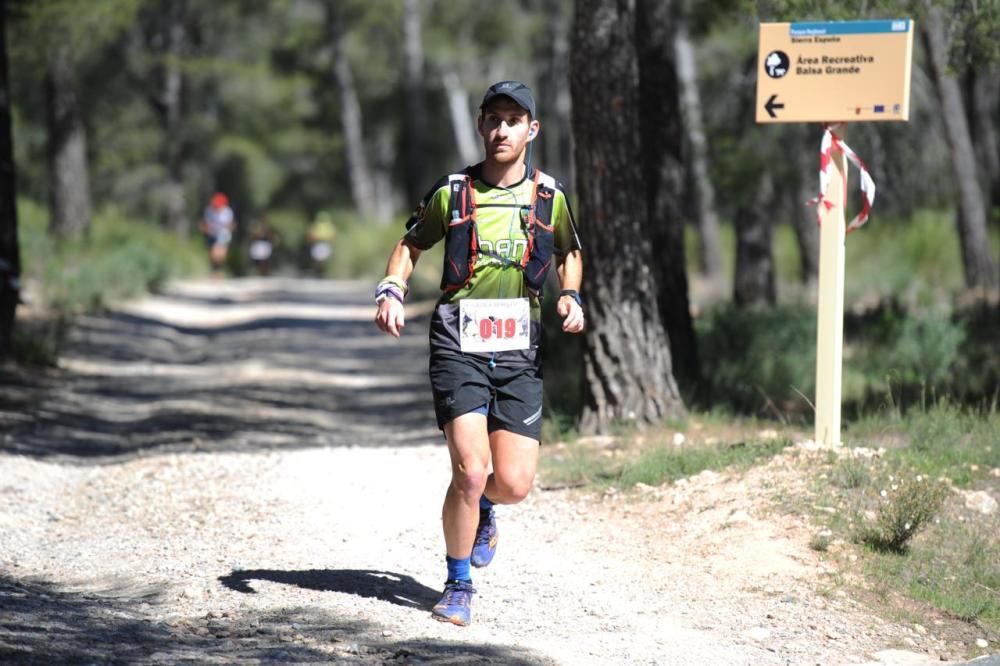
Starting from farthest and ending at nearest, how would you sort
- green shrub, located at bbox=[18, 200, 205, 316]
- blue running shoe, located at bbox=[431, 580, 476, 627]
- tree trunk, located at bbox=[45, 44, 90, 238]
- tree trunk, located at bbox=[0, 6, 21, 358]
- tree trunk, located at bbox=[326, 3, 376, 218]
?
1. tree trunk, located at bbox=[326, 3, 376, 218]
2. tree trunk, located at bbox=[45, 44, 90, 238]
3. green shrub, located at bbox=[18, 200, 205, 316]
4. tree trunk, located at bbox=[0, 6, 21, 358]
5. blue running shoe, located at bbox=[431, 580, 476, 627]

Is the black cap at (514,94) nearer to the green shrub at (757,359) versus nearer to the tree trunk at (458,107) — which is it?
the green shrub at (757,359)

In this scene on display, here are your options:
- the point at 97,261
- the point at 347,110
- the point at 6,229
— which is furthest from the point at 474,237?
the point at 347,110

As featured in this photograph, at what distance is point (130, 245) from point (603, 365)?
17253mm

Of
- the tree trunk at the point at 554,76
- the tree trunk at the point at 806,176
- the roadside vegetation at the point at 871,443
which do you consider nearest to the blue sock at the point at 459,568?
the roadside vegetation at the point at 871,443

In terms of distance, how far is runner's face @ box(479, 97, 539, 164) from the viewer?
599cm

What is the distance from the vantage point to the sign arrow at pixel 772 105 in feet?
28.6

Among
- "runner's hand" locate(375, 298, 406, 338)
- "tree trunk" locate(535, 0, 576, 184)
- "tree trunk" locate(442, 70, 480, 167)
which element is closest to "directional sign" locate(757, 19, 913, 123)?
"runner's hand" locate(375, 298, 406, 338)

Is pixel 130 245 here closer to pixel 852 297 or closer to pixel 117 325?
pixel 117 325

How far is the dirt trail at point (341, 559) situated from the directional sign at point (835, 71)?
2075 millimetres

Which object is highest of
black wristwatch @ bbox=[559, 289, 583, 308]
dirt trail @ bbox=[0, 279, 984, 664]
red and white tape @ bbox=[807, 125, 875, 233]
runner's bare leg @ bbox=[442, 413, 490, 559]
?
red and white tape @ bbox=[807, 125, 875, 233]

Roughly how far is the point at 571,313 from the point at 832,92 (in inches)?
129

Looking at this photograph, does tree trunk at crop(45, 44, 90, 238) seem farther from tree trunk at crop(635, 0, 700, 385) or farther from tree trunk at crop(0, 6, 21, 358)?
tree trunk at crop(635, 0, 700, 385)

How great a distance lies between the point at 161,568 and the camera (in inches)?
285

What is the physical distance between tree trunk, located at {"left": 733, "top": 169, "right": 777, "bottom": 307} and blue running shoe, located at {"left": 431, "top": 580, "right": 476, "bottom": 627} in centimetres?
1397
